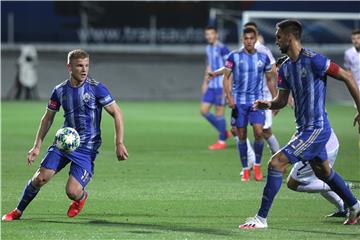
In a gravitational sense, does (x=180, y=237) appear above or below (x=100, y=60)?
above

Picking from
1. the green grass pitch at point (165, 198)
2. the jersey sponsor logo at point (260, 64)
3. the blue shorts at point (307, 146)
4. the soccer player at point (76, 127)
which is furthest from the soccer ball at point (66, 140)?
the jersey sponsor logo at point (260, 64)

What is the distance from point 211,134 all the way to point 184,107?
9480mm

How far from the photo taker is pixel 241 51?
13.6 metres

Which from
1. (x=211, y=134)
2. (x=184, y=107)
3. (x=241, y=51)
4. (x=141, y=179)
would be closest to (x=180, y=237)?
(x=141, y=179)

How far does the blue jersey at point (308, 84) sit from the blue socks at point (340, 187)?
0.51 meters

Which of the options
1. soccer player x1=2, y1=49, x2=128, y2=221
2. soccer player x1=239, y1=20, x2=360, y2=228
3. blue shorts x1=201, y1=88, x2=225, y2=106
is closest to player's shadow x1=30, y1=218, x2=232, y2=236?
soccer player x1=2, y1=49, x2=128, y2=221

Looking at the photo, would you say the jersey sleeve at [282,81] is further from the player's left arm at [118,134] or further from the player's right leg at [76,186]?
the player's right leg at [76,186]

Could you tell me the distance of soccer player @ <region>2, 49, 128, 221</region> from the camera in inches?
372

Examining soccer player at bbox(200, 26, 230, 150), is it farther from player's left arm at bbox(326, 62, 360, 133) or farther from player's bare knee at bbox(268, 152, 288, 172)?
player's left arm at bbox(326, 62, 360, 133)

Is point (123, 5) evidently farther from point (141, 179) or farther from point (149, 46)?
point (141, 179)

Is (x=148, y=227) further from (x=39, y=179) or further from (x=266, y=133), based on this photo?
(x=266, y=133)

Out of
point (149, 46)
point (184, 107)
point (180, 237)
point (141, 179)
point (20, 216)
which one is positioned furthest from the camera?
point (149, 46)

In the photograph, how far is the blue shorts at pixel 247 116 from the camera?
43.5ft

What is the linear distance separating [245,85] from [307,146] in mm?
4613
